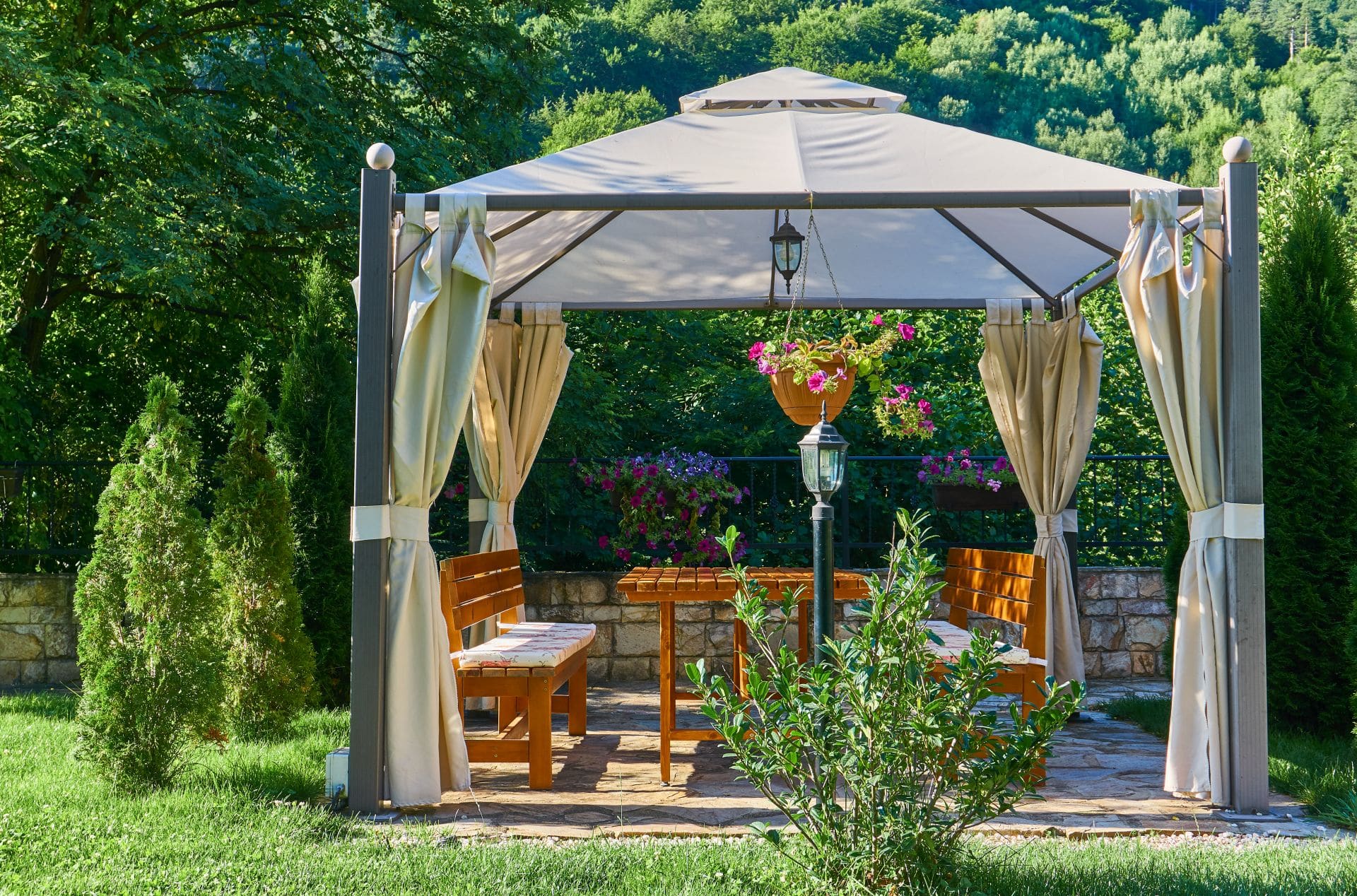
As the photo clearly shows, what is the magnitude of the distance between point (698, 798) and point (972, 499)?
3481mm

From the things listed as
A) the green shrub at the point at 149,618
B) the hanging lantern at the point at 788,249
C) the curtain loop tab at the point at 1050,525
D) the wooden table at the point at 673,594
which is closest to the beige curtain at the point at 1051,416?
the curtain loop tab at the point at 1050,525

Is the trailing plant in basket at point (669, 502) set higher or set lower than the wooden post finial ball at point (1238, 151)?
lower

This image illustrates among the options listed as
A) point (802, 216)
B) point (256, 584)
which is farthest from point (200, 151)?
point (802, 216)

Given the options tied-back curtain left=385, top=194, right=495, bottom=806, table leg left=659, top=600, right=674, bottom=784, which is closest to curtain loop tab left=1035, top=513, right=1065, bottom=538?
table leg left=659, top=600, right=674, bottom=784

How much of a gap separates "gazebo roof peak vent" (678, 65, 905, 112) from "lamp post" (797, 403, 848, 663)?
2.44 meters

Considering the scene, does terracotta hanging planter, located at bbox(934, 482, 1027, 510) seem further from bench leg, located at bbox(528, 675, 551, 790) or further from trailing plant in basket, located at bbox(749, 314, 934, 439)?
bench leg, located at bbox(528, 675, 551, 790)

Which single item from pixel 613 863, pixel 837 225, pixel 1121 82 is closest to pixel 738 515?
pixel 837 225

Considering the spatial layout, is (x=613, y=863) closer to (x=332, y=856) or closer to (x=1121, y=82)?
(x=332, y=856)

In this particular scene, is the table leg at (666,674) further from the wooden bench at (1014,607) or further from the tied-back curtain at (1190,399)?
the tied-back curtain at (1190,399)

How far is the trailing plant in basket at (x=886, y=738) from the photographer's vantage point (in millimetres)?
2824

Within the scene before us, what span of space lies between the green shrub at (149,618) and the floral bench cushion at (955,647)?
2738mm

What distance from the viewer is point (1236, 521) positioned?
399 centimetres

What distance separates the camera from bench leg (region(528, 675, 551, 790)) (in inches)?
173

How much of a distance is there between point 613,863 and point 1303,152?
736 inches
